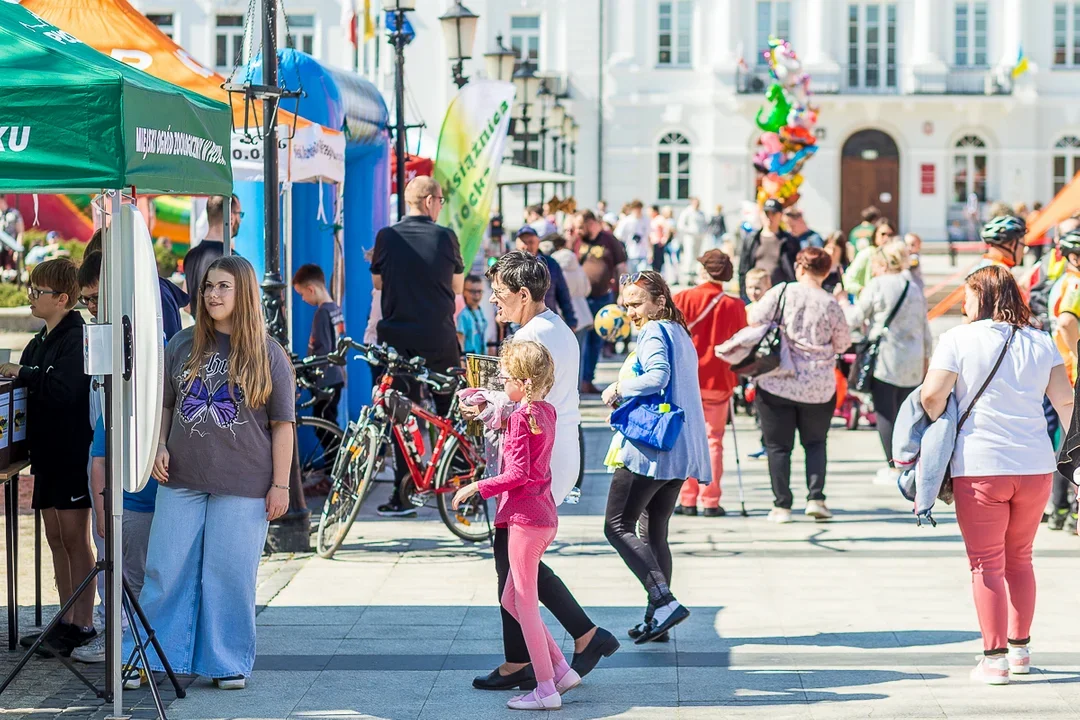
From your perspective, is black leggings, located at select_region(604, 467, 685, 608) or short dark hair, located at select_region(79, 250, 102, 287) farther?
black leggings, located at select_region(604, 467, 685, 608)

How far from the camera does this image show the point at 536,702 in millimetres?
6078

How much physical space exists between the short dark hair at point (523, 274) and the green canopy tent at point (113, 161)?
126 cm

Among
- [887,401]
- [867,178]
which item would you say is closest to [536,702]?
[887,401]

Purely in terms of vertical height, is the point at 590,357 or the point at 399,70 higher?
the point at 399,70

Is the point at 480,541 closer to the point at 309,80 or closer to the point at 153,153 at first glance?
the point at 309,80

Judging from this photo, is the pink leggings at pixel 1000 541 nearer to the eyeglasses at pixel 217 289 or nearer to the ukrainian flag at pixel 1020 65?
the eyeglasses at pixel 217 289

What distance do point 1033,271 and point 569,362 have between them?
6.84m

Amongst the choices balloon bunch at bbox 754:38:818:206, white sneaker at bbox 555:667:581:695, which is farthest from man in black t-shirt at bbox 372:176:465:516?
balloon bunch at bbox 754:38:818:206

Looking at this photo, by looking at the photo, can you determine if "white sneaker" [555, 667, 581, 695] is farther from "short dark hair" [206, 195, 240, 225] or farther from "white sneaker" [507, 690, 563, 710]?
"short dark hair" [206, 195, 240, 225]

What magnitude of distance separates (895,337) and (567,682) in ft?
18.5

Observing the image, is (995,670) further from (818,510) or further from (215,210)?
(215,210)

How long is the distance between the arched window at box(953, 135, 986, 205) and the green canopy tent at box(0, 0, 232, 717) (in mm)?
47899

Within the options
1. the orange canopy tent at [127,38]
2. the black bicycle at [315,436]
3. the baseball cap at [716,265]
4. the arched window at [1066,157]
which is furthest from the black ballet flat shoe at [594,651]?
the arched window at [1066,157]

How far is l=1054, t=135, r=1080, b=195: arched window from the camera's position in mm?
51875
